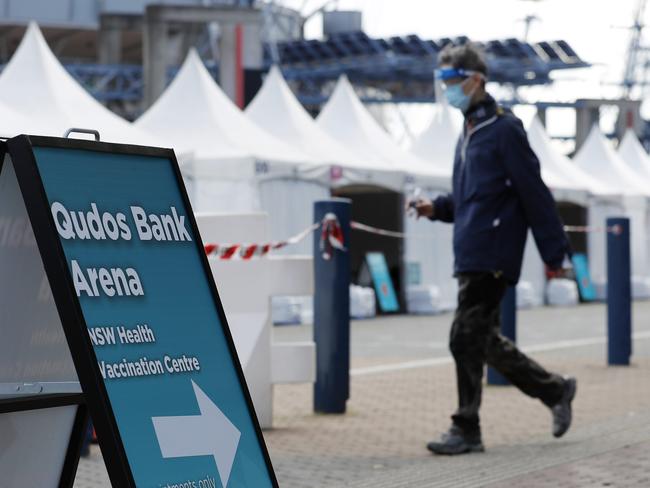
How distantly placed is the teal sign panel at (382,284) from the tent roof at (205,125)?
3.71 metres

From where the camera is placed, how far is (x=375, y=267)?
24984 mm

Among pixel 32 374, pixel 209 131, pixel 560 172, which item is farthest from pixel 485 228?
pixel 560 172

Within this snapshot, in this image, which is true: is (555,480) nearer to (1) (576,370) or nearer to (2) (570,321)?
(1) (576,370)

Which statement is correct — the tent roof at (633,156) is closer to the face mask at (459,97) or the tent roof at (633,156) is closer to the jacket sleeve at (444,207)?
the jacket sleeve at (444,207)

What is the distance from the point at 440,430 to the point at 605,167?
1060 inches

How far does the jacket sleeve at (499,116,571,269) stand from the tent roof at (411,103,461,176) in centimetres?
1837

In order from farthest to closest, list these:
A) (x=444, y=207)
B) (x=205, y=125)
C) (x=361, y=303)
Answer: (x=361, y=303) < (x=205, y=125) < (x=444, y=207)

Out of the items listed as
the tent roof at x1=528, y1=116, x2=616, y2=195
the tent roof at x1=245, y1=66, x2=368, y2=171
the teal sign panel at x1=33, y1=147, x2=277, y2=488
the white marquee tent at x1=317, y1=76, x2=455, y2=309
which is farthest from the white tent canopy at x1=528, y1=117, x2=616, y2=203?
the teal sign panel at x1=33, y1=147, x2=277, y2=488

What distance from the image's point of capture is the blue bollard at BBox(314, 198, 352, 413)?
8.77 metres

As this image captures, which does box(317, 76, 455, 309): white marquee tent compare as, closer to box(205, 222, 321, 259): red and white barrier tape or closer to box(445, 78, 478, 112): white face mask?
box(205, 222, 321, 259): red and white barrier tape

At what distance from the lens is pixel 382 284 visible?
24.8 metres

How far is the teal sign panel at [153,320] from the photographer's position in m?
3.77

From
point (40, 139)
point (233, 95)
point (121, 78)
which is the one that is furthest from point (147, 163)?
point (121, 78)

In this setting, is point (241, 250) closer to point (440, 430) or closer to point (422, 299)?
point (440, 430)
